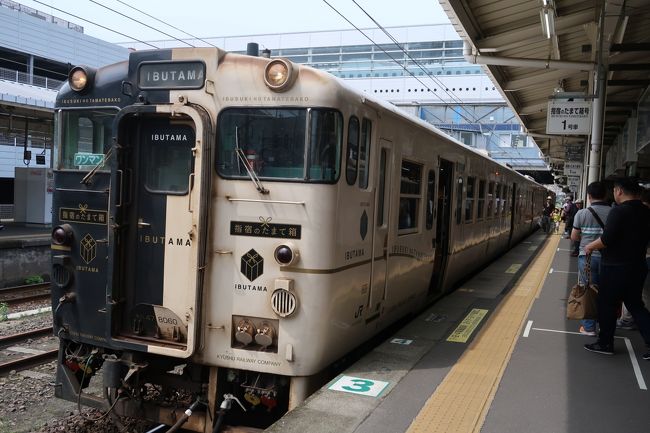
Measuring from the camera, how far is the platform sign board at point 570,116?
32.6ft

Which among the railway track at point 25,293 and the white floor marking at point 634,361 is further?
the railway track at point 25,293

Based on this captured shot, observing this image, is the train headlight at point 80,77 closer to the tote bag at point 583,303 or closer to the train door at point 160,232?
the train door at point 160,232

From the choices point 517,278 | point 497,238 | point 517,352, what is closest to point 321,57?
point 497,238

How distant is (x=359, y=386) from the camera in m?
4.51

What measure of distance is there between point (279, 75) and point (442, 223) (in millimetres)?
4685

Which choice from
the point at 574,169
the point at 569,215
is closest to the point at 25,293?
the point at 569,215

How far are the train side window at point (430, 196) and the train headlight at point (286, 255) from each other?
3201 mm

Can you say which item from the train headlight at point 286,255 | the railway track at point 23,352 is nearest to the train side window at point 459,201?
the train headlight at point 286,255

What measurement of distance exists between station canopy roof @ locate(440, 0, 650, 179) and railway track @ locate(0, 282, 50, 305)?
9757mm

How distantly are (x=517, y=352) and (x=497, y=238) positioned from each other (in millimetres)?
8842

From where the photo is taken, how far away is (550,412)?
13.8 feet

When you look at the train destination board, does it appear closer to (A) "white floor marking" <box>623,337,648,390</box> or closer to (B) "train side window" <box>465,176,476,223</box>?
(A) "white floor marking" <box>623,337,648,390</box>

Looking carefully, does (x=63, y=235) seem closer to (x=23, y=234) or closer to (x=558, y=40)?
(x=558, y=40)

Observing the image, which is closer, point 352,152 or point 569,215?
point 352,152
